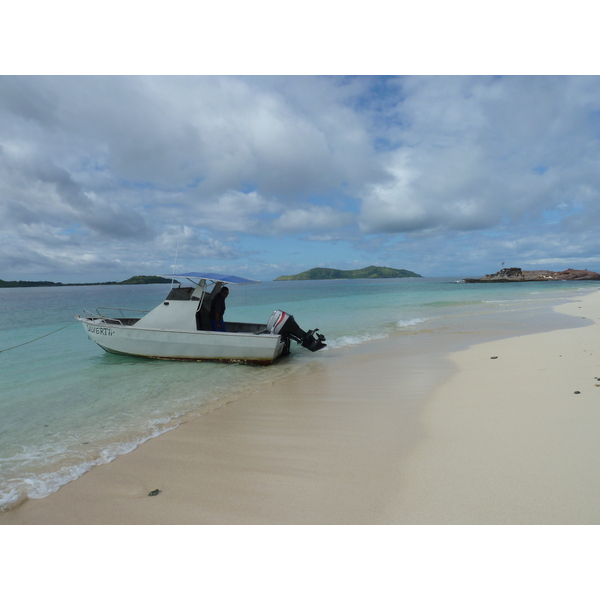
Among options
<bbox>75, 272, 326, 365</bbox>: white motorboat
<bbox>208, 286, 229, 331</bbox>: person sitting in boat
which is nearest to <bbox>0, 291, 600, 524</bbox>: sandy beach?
<bbox>75, 272, 326, 365</bbox>: white motorboat

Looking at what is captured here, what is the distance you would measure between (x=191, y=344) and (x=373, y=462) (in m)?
7.81

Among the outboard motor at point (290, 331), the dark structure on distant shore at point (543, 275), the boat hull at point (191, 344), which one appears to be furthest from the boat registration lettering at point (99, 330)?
the dark structure on distant shore at point (543, 275)

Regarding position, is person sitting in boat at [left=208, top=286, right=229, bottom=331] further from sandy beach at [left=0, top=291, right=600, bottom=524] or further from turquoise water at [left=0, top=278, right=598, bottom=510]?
sandy beach at [left=0, top=291, right=600, bottom=524]

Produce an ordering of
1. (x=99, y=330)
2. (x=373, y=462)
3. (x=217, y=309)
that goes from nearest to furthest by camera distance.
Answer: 1. (x=373, y=462)
2. (x=217, y=309)
3. (x=99, y=330)

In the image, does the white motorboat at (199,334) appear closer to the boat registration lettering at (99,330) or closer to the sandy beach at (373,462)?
the boat registration lettering at (99,330)

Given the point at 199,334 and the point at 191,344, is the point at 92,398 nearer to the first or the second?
the point at 191,344

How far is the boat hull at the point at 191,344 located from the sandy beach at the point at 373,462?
3.04 m

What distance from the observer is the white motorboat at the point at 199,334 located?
10.0 metres

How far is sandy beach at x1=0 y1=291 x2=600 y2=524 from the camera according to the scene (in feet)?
10.2

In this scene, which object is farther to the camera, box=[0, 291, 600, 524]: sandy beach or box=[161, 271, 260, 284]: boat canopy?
box=[161, 271, 260, 284]: boat canopy

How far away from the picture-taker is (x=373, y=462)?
3.96m

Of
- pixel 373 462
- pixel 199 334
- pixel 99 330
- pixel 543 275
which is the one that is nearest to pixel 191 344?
pixel 199 334

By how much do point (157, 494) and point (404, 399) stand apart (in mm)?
4329

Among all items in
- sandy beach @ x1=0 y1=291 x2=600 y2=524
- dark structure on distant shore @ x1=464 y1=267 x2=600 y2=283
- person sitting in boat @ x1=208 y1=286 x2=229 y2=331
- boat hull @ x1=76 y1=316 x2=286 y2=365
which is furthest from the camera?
dark structure on distant shore @ x1=464 y1=267 x2=600 y2=283
